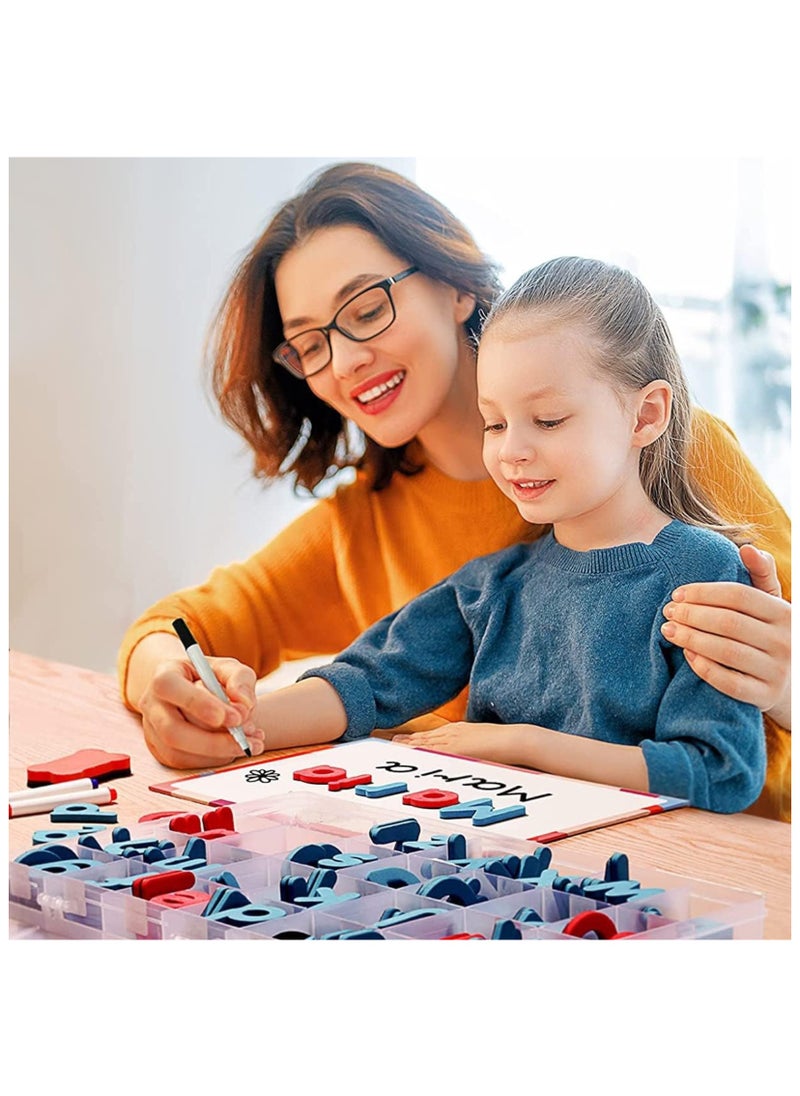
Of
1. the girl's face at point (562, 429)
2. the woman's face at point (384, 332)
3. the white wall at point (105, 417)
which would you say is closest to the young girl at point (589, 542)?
the girl's face at point (562, 429)

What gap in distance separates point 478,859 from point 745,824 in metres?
0.20

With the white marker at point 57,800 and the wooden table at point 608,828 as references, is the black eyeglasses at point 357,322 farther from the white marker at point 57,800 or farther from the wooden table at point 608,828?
the white marker at point 57,800

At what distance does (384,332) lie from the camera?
1.15 meters

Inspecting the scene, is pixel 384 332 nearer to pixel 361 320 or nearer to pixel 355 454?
pixel 361 320

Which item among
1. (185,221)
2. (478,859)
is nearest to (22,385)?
(185,221)

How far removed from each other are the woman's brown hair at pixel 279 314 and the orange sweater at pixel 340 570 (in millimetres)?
34

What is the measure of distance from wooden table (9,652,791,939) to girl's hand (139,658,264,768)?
0.02m

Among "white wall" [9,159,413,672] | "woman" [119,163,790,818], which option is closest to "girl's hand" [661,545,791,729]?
"woman" [119,163,790,818]

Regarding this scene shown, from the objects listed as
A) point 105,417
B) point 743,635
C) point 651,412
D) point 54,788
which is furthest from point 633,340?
point 105,417

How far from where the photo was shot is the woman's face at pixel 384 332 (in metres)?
1.14

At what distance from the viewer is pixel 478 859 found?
0.71 metres

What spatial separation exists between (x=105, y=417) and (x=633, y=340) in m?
0.80

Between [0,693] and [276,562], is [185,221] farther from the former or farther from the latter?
[0,693]

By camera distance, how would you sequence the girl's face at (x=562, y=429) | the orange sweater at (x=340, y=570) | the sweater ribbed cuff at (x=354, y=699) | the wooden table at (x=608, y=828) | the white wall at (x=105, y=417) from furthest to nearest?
the white wall at (x=105, y=417) → the orange sweater at (x=340, y=570) → the sweater ribbed cuff at (x=354, y=699) → the girl's face at (x=562, y=429) → the wooden table at (x=608, y=828)
